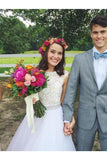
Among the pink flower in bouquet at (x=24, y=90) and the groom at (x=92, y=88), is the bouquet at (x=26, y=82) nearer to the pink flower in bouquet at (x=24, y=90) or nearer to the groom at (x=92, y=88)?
the pink flower in bouquet at (x=24, y=90)

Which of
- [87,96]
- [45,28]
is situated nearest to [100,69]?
[87,96]

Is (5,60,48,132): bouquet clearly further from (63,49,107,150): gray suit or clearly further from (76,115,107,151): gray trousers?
(76,115,107,151): gray trousers

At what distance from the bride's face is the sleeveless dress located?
0.21 metres

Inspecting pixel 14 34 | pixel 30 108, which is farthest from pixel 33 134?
pixel 14 34

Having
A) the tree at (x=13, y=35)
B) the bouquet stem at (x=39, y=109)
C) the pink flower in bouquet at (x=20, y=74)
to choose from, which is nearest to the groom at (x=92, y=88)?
the bouquet stem at (x=39, y=109)

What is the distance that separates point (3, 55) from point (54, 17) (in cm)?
306

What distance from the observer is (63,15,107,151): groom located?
222cm

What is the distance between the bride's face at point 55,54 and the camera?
274cm

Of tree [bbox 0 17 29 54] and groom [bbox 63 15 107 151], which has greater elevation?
tree [bbox 0 17 29 54]

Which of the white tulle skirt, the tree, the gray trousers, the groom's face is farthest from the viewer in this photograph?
the tree

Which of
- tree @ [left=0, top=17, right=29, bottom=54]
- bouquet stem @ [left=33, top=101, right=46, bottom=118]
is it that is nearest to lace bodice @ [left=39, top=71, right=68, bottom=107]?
bouquet stem @ [left=33, top=101, right=46, bottom=118]

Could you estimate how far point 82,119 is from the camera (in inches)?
93.7

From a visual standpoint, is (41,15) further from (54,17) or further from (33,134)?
(33,134)

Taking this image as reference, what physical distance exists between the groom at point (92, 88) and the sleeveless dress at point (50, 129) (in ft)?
1.11
